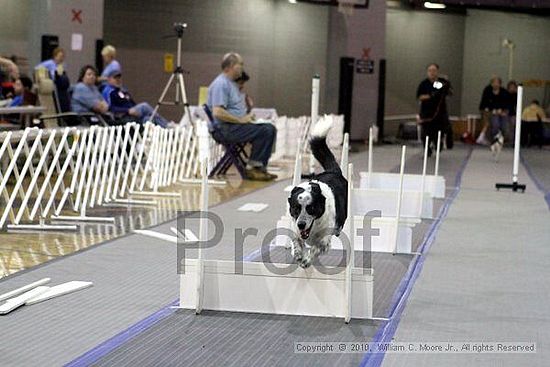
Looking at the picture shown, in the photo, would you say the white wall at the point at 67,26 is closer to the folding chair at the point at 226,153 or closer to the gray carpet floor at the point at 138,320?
the folding chair at the point at 226,153

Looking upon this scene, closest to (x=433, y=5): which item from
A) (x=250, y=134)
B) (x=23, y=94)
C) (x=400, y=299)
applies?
(x=250, y=134)

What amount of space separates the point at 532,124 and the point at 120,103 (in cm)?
1166

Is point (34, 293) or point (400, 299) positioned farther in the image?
point (400, 299)

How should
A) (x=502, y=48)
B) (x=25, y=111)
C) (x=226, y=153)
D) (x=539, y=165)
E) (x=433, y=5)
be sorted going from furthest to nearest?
(x=502, y=48)
(x=433, y=5)
(x=539, y=165)
(x=226, y=153)
(x=25, y=111)

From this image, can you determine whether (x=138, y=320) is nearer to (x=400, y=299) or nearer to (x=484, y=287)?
(x=400, y=299)

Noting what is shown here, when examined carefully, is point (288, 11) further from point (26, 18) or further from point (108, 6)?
point (26, 18)

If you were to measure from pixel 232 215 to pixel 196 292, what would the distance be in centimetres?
373

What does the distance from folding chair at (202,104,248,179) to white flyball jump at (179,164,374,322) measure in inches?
255

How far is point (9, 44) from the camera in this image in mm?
14344

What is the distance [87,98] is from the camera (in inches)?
485

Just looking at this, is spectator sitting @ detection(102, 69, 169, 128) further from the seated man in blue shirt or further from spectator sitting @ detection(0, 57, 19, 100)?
the seated man in blue shirt

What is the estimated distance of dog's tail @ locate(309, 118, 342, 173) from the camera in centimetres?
644

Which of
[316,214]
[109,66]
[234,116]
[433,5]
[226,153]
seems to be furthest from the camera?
[433,5]

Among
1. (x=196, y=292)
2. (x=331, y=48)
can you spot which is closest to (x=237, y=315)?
(x=196, y=292)
